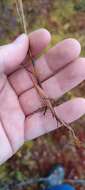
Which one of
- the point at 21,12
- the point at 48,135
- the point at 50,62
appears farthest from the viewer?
the point at 48,135

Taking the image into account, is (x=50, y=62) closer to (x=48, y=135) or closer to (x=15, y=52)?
(x=15, y=52)

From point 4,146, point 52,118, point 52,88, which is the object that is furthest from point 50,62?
point 4,146

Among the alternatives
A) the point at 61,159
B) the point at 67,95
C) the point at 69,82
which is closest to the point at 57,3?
the point at 67,95

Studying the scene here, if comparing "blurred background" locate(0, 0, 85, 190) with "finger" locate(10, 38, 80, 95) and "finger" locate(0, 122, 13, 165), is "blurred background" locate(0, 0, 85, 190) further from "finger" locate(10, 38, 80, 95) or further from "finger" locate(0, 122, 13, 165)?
"finger" locate(10, 38, 80, 95)

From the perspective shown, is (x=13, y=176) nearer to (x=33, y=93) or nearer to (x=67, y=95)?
(x=67, y=95)

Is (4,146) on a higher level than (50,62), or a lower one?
lower

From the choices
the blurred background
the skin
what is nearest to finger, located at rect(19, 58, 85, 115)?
the skin

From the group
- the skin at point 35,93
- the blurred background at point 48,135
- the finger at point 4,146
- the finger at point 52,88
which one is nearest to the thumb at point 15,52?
the skin at point 35,93

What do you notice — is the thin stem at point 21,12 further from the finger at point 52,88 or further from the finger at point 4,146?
the finger at point 4,146
